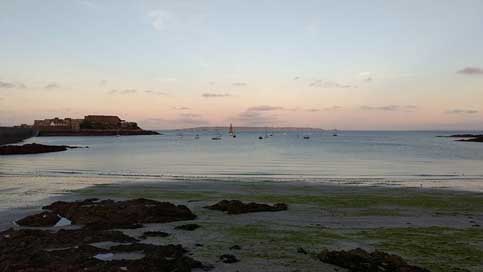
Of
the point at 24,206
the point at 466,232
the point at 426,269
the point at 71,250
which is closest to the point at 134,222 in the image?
the point at 71,250

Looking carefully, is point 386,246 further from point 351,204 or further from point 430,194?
point 430,194

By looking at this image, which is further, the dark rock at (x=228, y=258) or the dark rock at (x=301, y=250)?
the dark rock at (x=301, y=250)

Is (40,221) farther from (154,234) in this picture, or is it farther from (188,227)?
(188,227)

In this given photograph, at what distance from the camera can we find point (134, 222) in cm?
1473

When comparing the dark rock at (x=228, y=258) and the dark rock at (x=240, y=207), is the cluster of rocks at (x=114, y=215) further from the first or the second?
the dark rock at (x=228, y=258)

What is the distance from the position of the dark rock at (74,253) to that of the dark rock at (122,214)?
5.53ft

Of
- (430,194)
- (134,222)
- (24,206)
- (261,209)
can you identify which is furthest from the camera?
(430,194)

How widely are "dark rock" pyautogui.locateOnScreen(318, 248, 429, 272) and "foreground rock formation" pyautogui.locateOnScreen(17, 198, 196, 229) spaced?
6.51m

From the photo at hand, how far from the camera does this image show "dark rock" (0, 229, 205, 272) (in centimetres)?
937

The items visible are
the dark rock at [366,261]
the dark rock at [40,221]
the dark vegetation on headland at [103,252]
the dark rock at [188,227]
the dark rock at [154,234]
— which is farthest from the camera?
the dark rock at [40,221]

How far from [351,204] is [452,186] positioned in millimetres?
11925

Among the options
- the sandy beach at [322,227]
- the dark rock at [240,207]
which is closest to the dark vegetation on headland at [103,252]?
the sandy beach at [322,227]

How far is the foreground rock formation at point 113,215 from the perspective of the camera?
14453 mm

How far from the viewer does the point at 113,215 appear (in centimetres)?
1513
